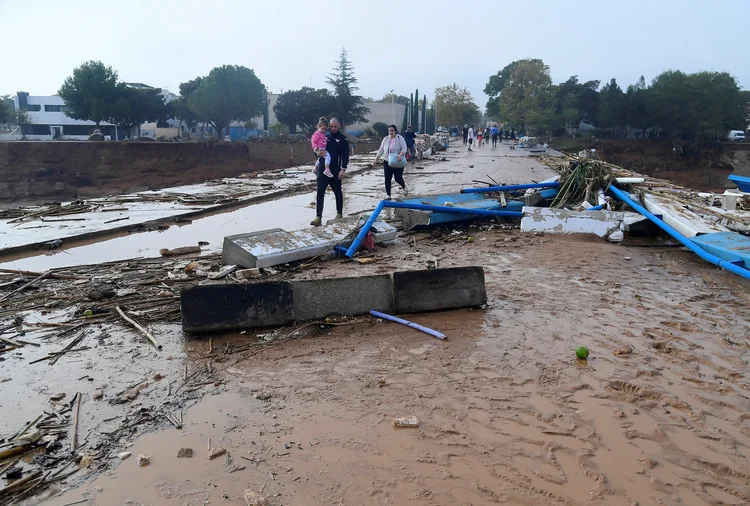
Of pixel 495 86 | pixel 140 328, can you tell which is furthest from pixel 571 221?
pixel 495 86

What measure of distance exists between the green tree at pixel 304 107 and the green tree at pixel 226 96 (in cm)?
324

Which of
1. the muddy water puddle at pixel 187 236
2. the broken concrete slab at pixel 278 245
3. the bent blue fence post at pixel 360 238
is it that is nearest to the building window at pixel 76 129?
the muddy water puddle at pixel 187 236

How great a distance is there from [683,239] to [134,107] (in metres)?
55.8

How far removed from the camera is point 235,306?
446 cm

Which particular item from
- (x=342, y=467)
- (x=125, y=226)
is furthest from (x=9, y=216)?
(x=342, y=467)

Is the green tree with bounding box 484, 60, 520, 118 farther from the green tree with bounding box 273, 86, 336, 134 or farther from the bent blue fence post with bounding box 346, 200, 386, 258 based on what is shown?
the bent blue fence post with bounding box 346, 200, 386, 258

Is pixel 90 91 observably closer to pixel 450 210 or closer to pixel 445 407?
pixel 450 210

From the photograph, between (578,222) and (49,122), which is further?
(49,122)

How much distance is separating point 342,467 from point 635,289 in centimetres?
428

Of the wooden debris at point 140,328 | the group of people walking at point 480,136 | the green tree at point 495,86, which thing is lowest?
the wooden debris at point 140,328

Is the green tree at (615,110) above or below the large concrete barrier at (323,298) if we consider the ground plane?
above

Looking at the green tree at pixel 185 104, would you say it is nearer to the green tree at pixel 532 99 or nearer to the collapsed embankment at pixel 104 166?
the collapsed embankment at pixel 104 166

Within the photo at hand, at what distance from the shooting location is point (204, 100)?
54656 mm

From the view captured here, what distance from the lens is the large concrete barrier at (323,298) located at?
4391mm
